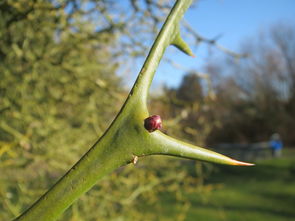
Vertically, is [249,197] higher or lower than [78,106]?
lower

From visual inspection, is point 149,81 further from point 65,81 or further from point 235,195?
point 235,195

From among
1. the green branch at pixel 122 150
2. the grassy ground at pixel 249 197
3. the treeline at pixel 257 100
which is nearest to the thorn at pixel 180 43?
the green branch at pixel 122 150

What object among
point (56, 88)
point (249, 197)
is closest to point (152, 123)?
point (56, 88)

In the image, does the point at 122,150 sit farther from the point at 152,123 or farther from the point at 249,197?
the point at 249,197

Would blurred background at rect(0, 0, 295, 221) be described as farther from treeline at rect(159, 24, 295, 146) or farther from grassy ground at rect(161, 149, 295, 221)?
Result: treeline at rect(159, 24, 295, 146)

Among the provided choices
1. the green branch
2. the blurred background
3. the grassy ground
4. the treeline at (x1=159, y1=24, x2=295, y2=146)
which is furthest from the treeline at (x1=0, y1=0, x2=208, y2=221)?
the treeline at (x1=159, y1=24, x2=295, y2=146)

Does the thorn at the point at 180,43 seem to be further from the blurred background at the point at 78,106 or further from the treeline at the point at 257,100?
the treeline at the point at 257,100
